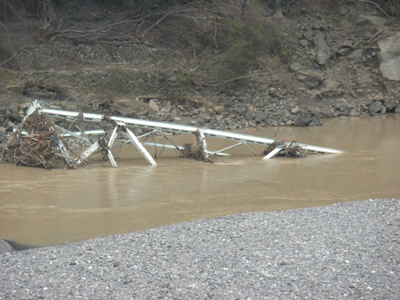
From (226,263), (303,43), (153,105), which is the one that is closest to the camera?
(226,263)

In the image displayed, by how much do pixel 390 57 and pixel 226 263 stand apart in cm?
1889

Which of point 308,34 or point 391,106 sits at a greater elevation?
point 308,34

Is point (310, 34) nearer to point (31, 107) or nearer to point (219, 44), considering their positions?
point (219, 44)

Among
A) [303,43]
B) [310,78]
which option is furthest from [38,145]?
[303,43]

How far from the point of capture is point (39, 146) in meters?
9.03

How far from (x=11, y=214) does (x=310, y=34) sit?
56.8ft

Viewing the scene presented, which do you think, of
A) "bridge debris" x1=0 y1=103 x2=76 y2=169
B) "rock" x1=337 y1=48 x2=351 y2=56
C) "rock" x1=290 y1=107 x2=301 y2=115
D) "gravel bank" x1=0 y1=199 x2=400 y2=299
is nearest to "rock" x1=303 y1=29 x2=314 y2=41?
"rock" x1=337 y1=48 x2=351 y2=56

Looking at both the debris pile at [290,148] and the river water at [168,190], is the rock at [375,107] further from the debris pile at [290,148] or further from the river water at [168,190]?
the debris pile at [290,148]

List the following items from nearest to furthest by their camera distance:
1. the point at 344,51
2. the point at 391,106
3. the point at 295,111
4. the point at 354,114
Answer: the point at 295,111, the point at 354,114, the point at 391,106, the point at 344,51

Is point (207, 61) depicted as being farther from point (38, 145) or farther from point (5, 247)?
point (5, 247)

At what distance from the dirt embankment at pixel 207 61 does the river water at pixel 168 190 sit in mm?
4911

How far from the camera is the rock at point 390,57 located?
20.5 meters

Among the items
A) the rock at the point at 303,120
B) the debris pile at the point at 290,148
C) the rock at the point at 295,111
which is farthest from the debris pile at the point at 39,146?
the rock at the point at 295,111

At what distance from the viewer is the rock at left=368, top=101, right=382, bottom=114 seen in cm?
1880
